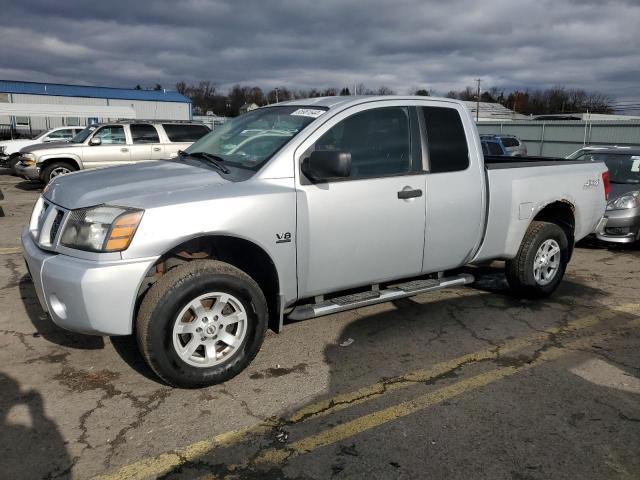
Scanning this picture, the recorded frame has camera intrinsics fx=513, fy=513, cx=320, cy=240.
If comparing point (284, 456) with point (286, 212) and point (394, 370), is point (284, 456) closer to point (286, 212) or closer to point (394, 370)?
point (394, 370)

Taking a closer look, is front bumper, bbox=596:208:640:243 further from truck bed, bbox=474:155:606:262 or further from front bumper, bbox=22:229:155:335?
front bumper, bbox=22:229:155:335

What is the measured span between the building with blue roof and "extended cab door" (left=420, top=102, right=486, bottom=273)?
112 feet

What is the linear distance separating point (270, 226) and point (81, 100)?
4591 cm

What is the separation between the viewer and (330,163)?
11.1 ft

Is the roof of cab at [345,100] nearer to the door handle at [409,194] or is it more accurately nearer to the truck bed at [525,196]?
the door handle at [409,194]

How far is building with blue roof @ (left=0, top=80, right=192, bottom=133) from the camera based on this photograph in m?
38.0

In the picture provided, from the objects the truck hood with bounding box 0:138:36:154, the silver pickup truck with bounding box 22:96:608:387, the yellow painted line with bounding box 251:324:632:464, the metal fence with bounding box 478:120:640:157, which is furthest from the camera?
the metal fence with bounding box 478:120:640:157

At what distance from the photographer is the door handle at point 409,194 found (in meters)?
3.94

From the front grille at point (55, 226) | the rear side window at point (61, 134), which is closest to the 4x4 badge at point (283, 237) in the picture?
the front grille at point (55, 226)

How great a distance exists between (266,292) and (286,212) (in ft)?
2.10

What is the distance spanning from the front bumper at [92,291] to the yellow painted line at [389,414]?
→ 1.18 metres

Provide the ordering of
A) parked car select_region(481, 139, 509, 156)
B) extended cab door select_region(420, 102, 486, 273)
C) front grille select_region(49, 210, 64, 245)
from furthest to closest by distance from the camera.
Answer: parked car select_region(481, 139, 509, 156) < extended cab door select_region(420, 102, 486, 273) < front grille select_region(49, 210, 64, 245)

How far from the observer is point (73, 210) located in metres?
3.17

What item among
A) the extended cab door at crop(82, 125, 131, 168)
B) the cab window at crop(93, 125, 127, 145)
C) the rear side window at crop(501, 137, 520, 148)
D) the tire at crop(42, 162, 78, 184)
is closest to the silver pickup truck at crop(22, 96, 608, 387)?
the extended cab door at crop(82, 125, 131, 168)
